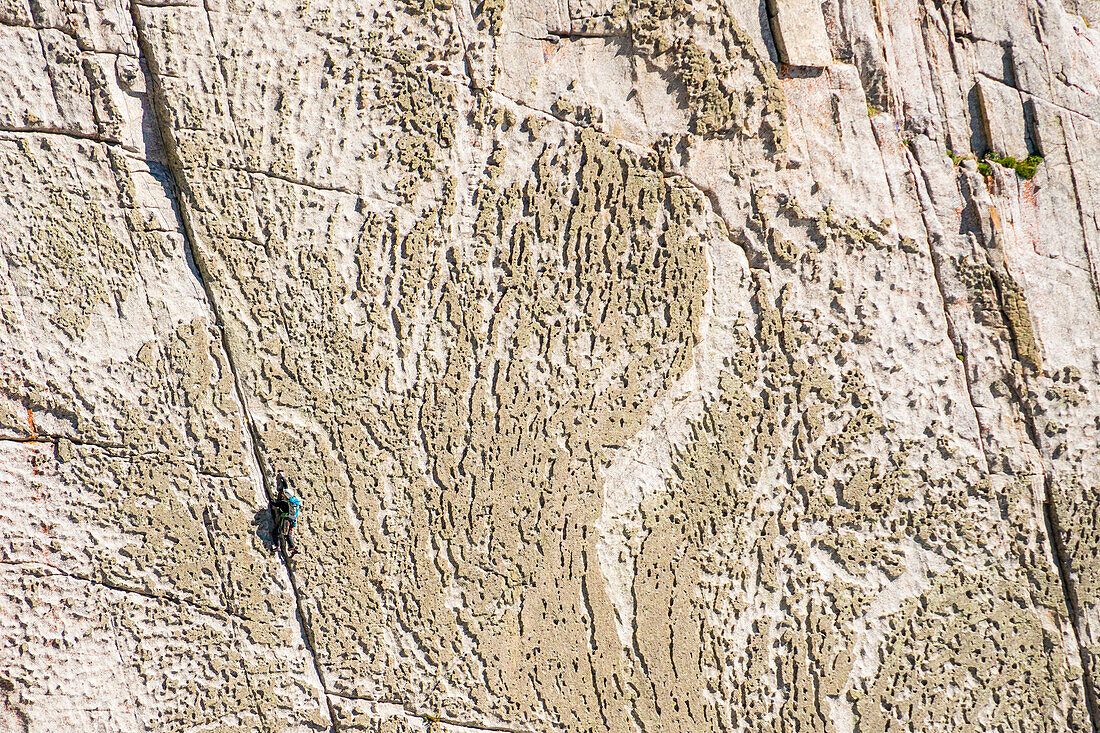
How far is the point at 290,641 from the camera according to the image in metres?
2.45

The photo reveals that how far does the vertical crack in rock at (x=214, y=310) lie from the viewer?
233 centimetres

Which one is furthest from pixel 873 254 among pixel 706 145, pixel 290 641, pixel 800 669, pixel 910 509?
pixel 290 641

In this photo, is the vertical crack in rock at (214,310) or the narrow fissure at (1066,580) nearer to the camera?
the vertical crack in rock at (214,310)

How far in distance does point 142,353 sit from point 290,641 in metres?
0.90

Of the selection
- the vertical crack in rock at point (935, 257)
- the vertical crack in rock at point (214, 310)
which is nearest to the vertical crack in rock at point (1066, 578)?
the vertical crack in rock at point (935, 257)

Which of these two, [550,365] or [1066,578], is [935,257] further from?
[550,365]

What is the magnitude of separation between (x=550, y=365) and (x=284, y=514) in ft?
2.82

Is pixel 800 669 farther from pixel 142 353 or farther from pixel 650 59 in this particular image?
pixel 142 353

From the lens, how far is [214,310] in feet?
7.86

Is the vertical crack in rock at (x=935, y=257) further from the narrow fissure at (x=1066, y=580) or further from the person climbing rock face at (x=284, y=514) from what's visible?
the person climbing rock face at (x=284, y=514)

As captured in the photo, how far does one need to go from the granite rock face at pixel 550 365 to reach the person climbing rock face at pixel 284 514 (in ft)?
0.12

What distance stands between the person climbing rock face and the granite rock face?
0.12ft

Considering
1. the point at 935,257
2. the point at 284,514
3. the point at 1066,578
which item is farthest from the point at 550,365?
the point at 1066,578

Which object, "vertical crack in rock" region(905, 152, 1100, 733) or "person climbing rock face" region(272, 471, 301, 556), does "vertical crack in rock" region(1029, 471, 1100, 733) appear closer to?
"vertical crack in rock" region(905, 152, 1100, 733)
